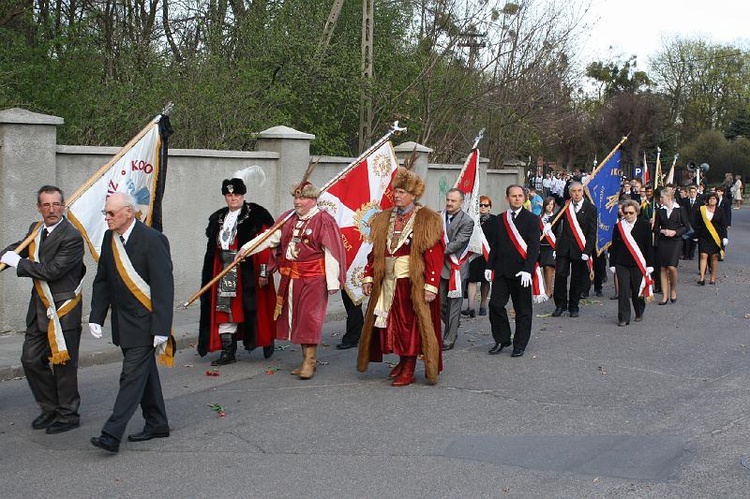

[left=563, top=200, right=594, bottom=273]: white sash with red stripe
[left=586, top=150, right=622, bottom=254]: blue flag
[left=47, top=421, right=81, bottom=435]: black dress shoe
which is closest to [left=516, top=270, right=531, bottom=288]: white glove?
[left=563, top=200, right=594, bottom=273]: white sash with red stripe

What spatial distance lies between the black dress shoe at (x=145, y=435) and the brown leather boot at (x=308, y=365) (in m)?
2.15

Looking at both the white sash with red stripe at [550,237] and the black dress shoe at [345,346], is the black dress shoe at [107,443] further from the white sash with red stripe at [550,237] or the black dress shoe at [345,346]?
the white sash with red stripe at [550,237]

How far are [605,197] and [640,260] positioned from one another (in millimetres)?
3168

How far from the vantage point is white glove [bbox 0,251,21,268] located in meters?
7.00

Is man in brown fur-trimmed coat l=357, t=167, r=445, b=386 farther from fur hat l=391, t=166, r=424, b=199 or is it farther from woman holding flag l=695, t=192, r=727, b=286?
woman holding flag l=695, t=192, r=727, b=286

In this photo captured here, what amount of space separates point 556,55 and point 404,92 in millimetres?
4853

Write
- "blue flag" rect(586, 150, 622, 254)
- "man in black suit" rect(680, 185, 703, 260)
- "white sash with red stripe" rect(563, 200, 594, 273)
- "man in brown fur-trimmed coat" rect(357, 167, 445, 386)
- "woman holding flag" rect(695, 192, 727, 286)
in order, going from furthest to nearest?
"man in black suit" rect(680, 185, 703, 260) → "woman holding flag" rect(695, 192, 727, 286) → "blue flag" rect(586, 150, 622, 254) → "white sash with red stripe" rect(563, 200, 594, 273) → "man in brown fur-trimmed coat" rect(357, 167, 445, 386)

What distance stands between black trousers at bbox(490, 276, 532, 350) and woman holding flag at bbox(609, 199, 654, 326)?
2.76m

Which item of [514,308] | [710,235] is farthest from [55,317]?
[710,235]

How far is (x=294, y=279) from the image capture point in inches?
361

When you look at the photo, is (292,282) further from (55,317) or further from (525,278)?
(55,317)

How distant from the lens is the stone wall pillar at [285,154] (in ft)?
46.1

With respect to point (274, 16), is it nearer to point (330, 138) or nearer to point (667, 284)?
point (330, 138)

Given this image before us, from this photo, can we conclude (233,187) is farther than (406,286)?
Yes
